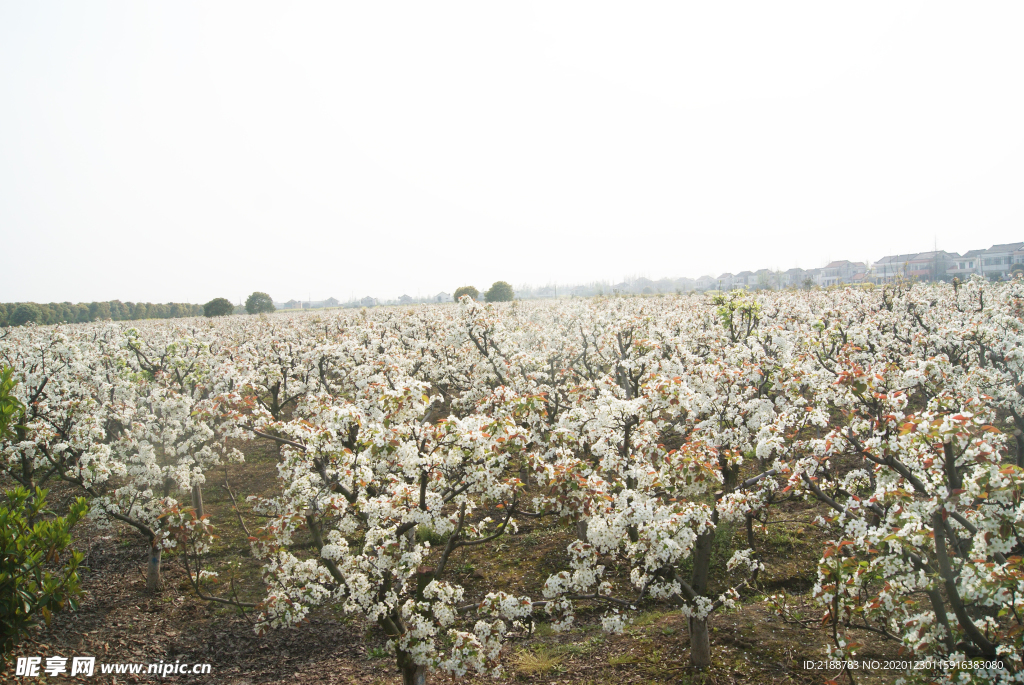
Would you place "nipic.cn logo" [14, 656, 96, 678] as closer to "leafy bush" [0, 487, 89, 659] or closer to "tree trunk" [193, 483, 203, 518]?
"leafy bush" [0, 487, 89, 659]

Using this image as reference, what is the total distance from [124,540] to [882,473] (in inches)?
720

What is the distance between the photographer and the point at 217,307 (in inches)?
3024

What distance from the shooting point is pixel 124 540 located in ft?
47.3

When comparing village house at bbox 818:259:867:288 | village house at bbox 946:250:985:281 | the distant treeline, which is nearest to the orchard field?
the distant treeline

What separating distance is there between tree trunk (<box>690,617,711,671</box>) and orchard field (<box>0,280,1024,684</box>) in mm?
40

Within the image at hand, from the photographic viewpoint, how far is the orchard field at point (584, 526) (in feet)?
19.3

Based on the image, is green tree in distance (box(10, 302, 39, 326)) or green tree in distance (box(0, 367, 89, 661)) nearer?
green tree in distance (box(0, 367, 89, 661))

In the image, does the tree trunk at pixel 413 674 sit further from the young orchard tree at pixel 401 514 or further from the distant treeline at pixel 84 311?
the distant treeline at pixel 84 311

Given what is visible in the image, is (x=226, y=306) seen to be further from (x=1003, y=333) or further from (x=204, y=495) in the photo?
(x=1003, y=333)

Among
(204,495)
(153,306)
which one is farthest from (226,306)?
(204,495)

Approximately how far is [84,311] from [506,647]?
10225 centimetres

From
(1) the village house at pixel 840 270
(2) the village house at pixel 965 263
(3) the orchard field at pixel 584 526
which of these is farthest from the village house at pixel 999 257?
(3) the orchard field at pixel 584 526

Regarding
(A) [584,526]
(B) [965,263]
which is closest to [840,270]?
(B) [965,263]

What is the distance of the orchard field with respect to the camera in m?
5.89
